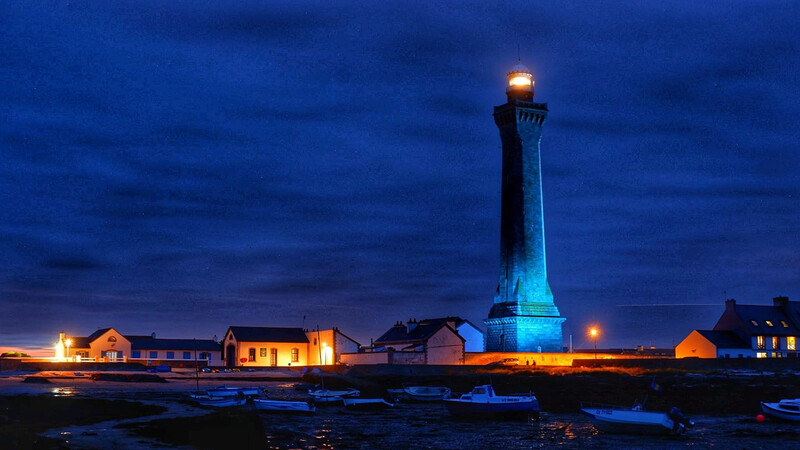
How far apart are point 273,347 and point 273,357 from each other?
1.22 m

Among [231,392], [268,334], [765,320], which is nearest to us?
[231,392]

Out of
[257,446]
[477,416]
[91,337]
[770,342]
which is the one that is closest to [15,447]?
[257,446]

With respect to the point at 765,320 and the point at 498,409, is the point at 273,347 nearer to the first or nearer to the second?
the point at 765,320

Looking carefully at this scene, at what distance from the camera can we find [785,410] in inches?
1623

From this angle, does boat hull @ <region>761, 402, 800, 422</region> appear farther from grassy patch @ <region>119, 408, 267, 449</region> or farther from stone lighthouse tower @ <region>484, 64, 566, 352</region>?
stone lighthouse tower @ <region>484, 64, 566, 352</region>

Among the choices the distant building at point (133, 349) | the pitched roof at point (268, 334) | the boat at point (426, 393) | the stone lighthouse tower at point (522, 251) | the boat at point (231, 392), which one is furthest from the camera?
the distant building at point (133, 349)

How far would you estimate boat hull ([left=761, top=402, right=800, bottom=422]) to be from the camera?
40844 millimetres

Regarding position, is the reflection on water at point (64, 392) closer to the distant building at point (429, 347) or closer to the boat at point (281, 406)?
the boat at point (281, 406)

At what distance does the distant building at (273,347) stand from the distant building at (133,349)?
9.10 meters

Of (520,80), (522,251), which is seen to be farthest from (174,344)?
(520,80)

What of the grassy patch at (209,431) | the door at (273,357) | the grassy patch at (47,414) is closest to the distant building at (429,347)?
the door at (273,357)

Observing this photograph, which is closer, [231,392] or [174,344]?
[231,392]

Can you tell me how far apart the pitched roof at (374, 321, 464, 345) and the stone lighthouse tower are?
553cm

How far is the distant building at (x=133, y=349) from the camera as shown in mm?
104062
